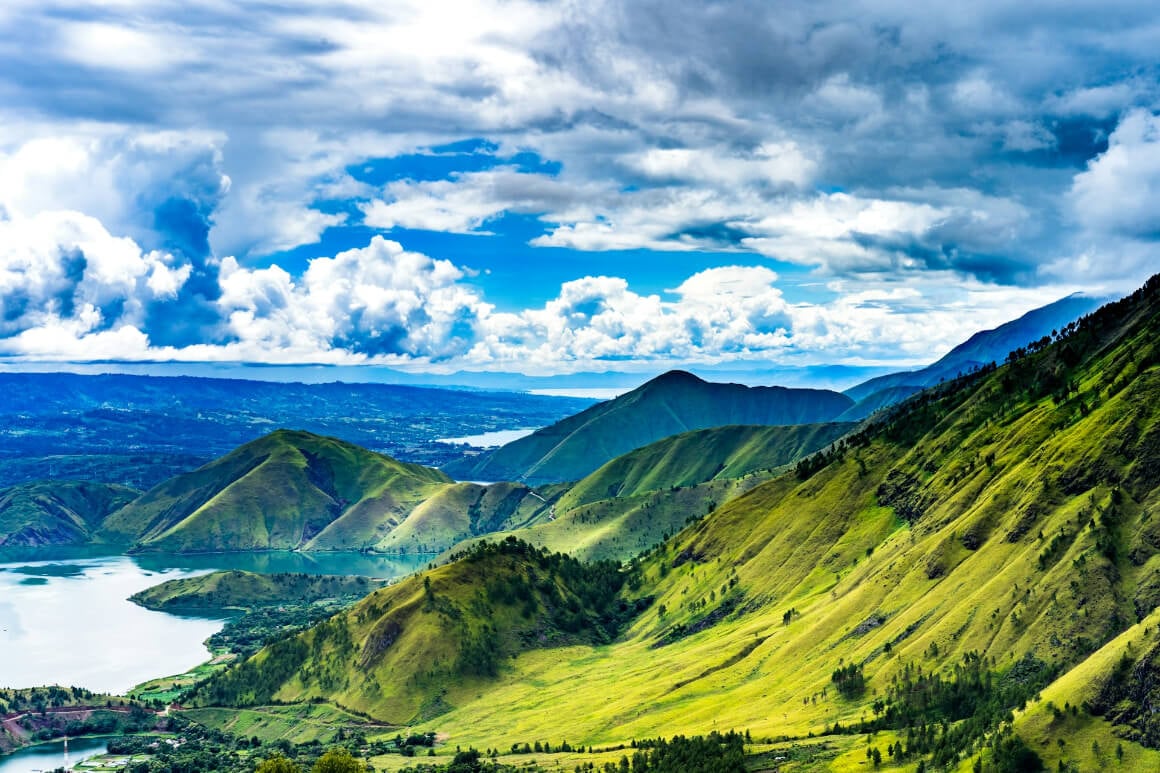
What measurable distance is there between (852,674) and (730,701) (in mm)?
29535

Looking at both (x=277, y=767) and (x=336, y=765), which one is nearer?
(x=277, y=767)

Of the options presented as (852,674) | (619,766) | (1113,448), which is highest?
(1113,448)

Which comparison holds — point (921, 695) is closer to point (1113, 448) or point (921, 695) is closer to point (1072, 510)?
point (1072, 510)

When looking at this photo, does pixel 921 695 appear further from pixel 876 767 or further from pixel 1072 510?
pixel 1072 510

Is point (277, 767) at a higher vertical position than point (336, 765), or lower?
higher

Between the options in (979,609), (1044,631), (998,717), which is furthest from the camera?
(979,609)

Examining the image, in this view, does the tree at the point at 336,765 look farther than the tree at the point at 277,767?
Yes

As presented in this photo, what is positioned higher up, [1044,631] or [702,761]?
[1044,631]

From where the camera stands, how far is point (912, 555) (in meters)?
199

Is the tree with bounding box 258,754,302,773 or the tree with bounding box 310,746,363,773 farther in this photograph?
the tree with bounding box 310,746,363,773

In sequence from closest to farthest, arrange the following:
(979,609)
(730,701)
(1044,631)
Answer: (1044,631), (979,609), (730,701)

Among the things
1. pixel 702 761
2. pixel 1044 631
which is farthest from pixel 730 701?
pixel 1044 631

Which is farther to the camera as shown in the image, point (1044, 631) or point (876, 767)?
point (1044, 631)

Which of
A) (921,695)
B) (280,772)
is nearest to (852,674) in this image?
(921,695)
